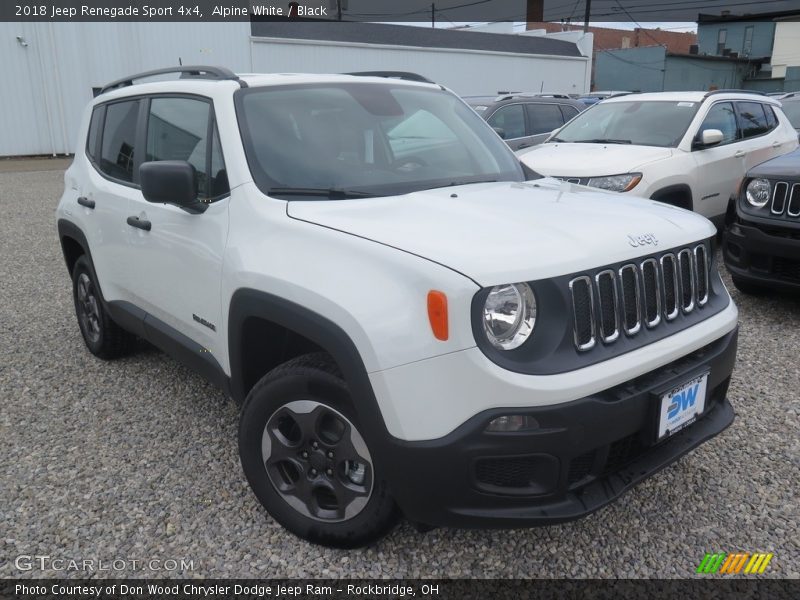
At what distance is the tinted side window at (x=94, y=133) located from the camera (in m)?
4.26

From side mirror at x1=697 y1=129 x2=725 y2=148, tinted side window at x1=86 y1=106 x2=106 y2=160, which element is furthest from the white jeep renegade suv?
side mirror at x1=697 y1=129 x2=725 y2=148

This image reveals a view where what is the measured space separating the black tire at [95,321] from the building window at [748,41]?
174ft

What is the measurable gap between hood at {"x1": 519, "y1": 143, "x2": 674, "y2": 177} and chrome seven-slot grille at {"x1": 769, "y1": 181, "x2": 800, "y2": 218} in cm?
133

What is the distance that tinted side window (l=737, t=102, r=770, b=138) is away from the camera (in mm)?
7598

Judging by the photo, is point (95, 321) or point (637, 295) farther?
point (95, 321)

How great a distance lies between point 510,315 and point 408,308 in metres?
0.32

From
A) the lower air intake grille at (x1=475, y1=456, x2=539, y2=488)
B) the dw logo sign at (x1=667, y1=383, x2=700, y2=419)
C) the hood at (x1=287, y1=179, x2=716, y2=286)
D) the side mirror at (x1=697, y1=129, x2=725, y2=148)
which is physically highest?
the hood at (x1=287, y1=179, x2=716, y2=286)

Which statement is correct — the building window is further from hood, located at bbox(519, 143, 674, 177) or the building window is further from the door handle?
the door handle

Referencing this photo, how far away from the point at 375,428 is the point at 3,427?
258 centimetres

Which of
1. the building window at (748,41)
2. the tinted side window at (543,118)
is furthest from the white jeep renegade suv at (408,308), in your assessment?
the building window at (748,41)

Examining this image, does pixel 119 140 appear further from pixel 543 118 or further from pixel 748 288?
pixel 543 118

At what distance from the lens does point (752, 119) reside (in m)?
7.73

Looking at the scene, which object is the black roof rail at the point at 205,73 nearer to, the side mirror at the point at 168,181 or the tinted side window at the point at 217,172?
the tinted side window at the point at 217,172

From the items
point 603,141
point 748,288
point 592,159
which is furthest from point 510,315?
point 603,141
